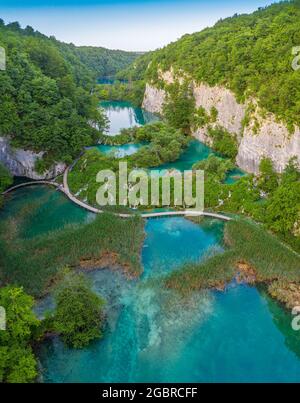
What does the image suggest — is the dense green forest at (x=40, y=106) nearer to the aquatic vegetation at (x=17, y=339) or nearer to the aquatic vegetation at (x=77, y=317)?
the aquatic vegetation at (x=77, y=317)

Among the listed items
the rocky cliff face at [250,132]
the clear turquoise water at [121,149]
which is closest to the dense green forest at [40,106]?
the clear turquoise water at [121,149]

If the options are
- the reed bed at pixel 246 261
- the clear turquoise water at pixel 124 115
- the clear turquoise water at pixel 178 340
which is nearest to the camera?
the clear turquoise water at pixel 178 340

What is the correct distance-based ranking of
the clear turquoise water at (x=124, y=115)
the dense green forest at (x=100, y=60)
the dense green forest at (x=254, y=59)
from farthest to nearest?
the dense green forest at (x=100, y=60) → the clear turquoise water at (x=124, y=115) → the dense green forest at (x=254, y=59)

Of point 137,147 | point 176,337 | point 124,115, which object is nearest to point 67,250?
point 176,337

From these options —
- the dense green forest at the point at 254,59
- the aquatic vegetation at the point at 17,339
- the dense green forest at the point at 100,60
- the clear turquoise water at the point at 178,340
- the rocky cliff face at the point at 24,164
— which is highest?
the dense green forest at the point at 100,60

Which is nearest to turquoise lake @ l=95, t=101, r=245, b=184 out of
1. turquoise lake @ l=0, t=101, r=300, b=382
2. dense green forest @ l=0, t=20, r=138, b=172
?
dense green forest @ l=0, t=20, r=138, b=172

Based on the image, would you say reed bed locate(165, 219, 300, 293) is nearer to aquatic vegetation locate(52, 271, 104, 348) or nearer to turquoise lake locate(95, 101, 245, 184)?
aquatic vegetation locate(52, 271, 104, 348)

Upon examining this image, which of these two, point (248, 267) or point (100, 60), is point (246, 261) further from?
point (100, 60)

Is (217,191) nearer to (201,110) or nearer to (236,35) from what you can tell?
(201,110)
